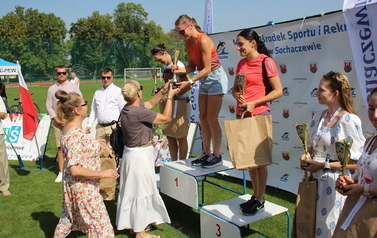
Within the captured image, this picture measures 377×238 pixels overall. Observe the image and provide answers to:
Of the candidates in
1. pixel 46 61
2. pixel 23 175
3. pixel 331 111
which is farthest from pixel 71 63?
pixel 331 111

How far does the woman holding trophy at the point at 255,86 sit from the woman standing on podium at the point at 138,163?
2.77 ft

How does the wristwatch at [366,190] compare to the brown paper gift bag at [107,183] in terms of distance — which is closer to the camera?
the wristwatch at [366,190]

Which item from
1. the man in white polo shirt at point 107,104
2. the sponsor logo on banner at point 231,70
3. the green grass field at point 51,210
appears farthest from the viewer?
the sponsor logo on banner at point 231,70

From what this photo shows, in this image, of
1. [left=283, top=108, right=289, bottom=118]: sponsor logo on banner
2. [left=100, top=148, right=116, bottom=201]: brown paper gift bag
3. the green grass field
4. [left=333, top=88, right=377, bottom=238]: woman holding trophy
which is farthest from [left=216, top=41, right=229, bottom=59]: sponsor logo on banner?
[left=333, top=88, right=377, bottom=238]: woman holding trophy

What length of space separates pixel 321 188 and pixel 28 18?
2559 inches

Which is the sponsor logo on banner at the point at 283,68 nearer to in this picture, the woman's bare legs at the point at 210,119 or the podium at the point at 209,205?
the woman's bare legs at the point at 210,119

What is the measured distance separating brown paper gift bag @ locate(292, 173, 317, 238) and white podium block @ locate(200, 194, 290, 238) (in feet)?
2.10

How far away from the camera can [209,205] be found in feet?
11.8

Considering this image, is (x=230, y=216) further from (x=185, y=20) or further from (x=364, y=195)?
(x=185, y=20)

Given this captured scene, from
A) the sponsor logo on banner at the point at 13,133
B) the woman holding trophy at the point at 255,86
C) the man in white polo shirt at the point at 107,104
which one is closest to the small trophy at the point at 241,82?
the woman holding trophy at the point at 255,86

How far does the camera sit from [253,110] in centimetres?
313

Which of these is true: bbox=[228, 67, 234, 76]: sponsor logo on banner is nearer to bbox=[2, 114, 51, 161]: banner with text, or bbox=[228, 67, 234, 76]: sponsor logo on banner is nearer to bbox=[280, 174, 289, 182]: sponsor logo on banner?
bbox=[280, 174, 289, 182]: sponsor logo on banner

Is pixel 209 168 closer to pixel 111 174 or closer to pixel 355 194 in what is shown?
pixel 111 174

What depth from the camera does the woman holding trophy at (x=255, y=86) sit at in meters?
3.09
